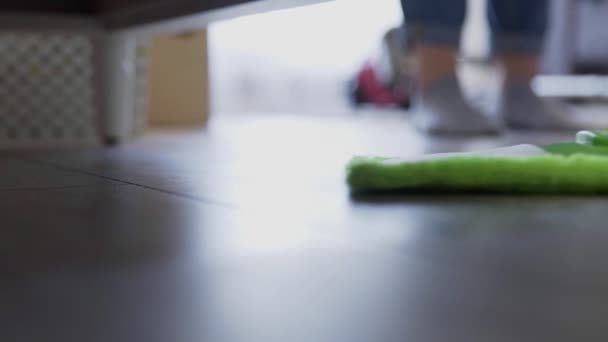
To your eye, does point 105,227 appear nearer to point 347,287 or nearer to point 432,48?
point 347,287

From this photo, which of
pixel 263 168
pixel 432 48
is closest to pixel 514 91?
pixel 432 48

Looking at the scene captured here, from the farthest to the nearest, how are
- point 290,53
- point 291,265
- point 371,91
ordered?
point 371,91 → point 290,53 → point 291,265

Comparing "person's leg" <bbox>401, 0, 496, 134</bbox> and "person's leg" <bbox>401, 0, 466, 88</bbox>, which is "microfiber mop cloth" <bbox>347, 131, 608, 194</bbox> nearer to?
"person's leg" <bbox>401, 0, 496, 134</bbox>

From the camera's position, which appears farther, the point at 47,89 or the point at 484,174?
the point at 47,89

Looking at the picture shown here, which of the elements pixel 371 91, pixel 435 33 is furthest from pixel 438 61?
pixel 371 91

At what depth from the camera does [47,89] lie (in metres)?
1.58

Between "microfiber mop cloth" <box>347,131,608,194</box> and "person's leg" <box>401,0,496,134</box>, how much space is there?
1295 mm

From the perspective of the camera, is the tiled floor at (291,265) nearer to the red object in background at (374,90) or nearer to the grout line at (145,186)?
the grout line at (145,186)

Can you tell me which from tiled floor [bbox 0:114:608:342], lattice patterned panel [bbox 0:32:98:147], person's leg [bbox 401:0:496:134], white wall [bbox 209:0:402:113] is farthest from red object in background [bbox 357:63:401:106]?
tiled floor [bbox 0:114:608:342]

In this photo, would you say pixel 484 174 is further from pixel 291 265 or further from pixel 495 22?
pixel 495 22

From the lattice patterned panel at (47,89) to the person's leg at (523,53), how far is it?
1.36m

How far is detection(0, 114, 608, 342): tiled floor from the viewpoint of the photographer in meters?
0.36

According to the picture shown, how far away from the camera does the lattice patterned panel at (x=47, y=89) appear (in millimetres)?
1551

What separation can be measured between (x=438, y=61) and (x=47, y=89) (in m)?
1.15
